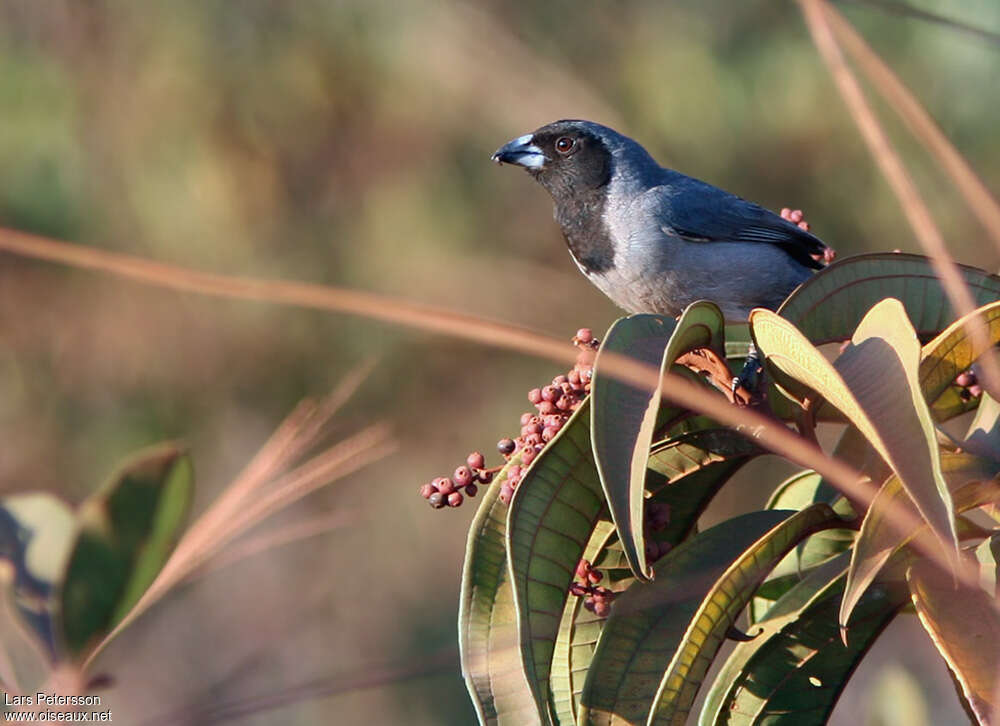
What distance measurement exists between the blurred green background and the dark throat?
2.22m

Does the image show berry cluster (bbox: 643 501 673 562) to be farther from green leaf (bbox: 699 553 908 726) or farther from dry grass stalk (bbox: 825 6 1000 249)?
dry grass stalk (bbox: 825 6 1000 249)

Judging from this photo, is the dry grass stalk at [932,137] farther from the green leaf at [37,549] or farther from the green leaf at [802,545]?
the green leaf at [37,549]

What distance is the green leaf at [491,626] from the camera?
1.60 metres

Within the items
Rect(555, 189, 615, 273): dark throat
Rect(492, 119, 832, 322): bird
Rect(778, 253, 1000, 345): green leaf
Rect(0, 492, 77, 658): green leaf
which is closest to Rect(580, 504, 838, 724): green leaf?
Rect(778, 253, 1000, 345): green leaf

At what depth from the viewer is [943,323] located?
1.85m

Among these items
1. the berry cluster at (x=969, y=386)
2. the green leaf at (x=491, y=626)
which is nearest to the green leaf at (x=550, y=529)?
the green leaf at (x=491, y=626)

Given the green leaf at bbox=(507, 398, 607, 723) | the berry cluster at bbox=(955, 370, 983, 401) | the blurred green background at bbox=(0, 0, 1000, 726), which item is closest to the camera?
the green leaf at bbox=(507, 398, 607, 723)

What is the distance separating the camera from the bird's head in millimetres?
3754

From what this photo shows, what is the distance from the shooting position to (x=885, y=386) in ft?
4.82

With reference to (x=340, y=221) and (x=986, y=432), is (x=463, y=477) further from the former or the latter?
(x=340, y=221)

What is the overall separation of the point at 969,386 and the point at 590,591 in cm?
71

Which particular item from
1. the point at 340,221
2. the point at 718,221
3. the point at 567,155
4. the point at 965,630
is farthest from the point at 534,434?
the point at 340,221

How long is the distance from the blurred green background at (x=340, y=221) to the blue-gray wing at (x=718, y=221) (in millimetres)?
2264

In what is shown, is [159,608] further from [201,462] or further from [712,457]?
[712,457]
